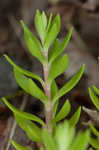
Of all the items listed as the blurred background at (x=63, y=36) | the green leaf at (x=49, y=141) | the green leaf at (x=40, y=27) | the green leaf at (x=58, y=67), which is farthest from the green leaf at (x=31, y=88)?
the blurred background at (x=63, y=36)

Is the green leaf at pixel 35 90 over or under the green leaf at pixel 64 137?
under

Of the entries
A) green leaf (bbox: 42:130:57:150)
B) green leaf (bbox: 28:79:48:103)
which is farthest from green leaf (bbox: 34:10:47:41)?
green leaf (bbox: 42:130:57:150)

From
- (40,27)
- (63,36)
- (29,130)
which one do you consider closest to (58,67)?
(40,27)

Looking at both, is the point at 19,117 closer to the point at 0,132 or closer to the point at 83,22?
the point at 0,132

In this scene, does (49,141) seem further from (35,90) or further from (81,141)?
(35,90)

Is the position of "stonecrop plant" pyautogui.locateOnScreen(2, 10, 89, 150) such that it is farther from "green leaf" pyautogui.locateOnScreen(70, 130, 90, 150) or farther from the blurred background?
the blurred background

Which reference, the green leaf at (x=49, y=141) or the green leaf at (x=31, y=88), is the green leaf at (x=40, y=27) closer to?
the green leaf at (x=31, y=88)

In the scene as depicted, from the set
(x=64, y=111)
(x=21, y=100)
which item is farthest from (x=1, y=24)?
(x=64, y=111)
